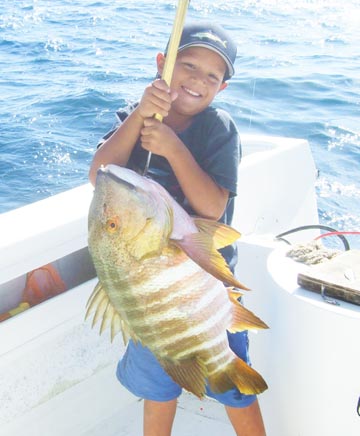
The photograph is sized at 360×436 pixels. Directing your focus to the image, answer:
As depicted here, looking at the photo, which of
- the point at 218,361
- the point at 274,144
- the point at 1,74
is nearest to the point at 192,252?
the point at 218,361

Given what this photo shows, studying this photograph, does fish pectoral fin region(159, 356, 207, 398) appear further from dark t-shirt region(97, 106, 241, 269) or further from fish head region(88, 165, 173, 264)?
dark t-shirt region(97, 106, 241, 269)

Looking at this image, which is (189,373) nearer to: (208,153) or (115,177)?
(115,177)

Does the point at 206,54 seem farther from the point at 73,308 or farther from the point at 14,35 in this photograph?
the point at 14,35

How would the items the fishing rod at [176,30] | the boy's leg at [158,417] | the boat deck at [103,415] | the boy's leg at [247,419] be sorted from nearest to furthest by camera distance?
1. the fishing rod at [176,30]
2. the boy's leg at [247,419]
3. the boy's leg at [158,417]
4. the boat deck at [103,415]

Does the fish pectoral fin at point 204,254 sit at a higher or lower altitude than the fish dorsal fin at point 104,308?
higher

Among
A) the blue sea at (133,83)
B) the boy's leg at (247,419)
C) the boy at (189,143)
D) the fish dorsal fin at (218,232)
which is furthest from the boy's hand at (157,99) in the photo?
the blue sea at (133,83)

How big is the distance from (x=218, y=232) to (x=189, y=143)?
0.47 metres

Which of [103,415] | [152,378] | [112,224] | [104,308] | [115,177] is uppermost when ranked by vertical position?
[115,177]

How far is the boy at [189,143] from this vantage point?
1.72 metres

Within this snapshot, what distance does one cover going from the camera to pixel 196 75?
6.43ft

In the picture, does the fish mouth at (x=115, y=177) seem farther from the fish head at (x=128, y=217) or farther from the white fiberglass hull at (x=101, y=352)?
the white fiberglass hull at (x=101, y=352)

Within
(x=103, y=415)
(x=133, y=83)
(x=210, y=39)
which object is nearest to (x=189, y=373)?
(x=210, y=39)

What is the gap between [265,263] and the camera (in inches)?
100

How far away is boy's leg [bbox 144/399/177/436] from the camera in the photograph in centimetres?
240
